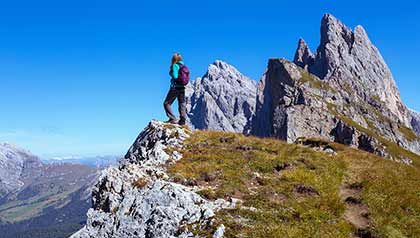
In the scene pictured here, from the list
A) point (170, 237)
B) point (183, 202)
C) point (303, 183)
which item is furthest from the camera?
point (303, 183)

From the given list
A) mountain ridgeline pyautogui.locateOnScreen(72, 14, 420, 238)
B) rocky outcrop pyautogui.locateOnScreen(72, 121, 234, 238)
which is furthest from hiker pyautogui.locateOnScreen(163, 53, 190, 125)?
rocky outcrop pyautogui.locateOnScreen(72, 121, 234, 238)

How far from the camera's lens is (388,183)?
22.8m

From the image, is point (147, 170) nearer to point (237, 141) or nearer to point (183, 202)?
point (183, 202)

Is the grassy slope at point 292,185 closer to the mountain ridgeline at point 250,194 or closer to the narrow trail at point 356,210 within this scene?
the mountain ridgeline at point 250,194

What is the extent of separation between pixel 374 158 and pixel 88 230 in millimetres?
21093

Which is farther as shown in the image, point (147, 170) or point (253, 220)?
point (147, 170)

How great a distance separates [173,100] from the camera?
104 feet

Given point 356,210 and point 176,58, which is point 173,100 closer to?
point 176,58

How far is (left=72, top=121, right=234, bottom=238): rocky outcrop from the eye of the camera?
18406 millimetres

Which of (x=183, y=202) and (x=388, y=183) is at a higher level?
(x=388, y=183)

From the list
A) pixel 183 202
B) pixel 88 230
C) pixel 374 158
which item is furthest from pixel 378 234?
pixel 88 230

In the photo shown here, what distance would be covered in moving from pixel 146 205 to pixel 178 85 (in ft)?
41.0

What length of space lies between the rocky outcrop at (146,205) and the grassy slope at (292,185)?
0.86 meters

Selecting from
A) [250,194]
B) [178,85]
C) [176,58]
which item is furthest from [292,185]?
[176,58]
